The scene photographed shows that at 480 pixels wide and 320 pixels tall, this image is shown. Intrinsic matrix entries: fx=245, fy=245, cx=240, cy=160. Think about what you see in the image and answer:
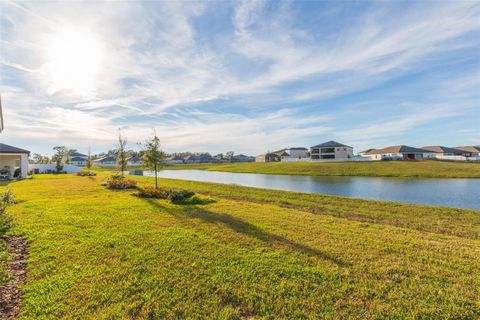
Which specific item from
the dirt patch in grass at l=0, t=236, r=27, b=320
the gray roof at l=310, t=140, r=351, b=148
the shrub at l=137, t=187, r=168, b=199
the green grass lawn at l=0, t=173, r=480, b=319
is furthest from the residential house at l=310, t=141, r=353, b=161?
the dirt patch in grass at l=0, t=236, r=27, b=320

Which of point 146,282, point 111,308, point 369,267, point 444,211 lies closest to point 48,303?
point 111,308

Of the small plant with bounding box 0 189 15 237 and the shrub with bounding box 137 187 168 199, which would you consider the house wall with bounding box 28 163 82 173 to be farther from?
the small plant with bounding box 0 189 15 237

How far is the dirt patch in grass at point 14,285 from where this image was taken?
4.05 m

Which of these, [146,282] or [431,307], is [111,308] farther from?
[431,307]

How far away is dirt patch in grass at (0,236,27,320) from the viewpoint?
4.05 metres

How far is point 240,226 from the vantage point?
8680 mm

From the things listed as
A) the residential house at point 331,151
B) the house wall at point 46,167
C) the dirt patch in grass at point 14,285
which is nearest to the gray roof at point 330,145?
the residential house at point 331,151

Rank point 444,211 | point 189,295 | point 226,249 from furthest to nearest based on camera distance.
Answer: point 444,211 < point 226,249 < point 189,295

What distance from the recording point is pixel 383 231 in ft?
27.9

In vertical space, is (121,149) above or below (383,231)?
above

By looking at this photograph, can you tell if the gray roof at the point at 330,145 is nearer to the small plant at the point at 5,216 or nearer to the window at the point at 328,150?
the window at the point at 328,150

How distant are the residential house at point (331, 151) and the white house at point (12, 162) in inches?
2544

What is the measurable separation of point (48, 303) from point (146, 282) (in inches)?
62.2

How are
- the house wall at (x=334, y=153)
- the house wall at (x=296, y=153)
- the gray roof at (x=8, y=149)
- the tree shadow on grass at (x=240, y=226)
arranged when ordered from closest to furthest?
1. the tree shadow on grass at (x=240, y=226)
2. the gray roof at (x=8, y=149)
3. the house wall at (x=334, y=153)
4. the house wall at (x=296, y=153)
